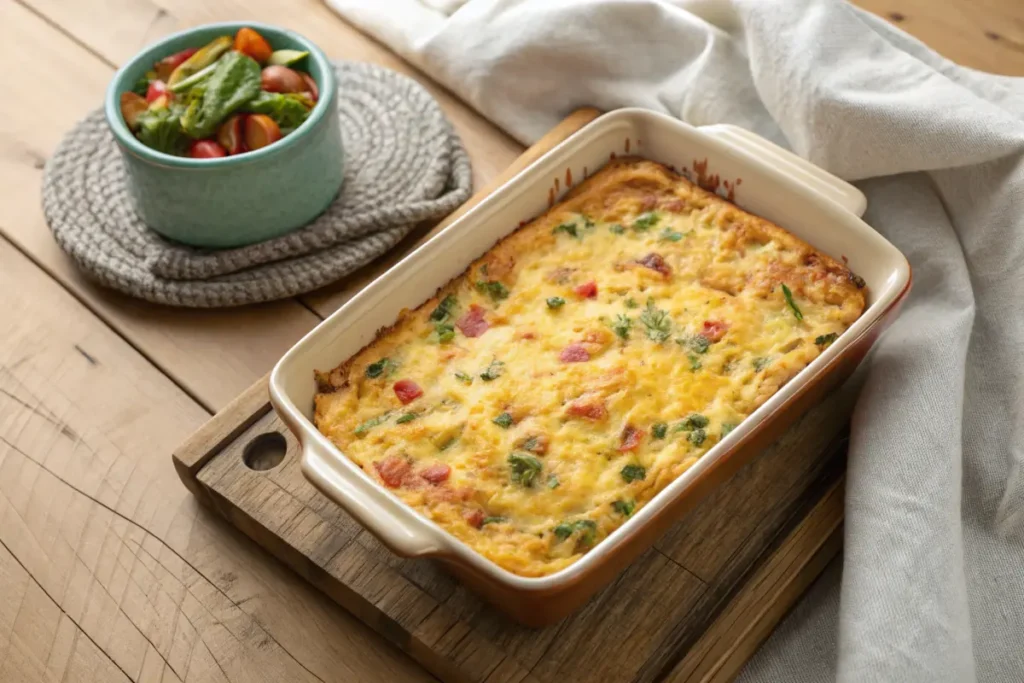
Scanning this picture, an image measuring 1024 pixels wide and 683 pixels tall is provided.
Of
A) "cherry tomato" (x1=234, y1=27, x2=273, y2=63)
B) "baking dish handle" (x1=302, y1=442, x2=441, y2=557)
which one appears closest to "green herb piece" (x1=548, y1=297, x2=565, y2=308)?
"baking dish handle" (x1=302, y1=442, x2=441, y2=557)

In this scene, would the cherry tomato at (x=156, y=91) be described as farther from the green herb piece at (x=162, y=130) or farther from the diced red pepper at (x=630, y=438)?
the diced red pepper at (x=630, y=438)

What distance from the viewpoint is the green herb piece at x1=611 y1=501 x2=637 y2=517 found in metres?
1.46

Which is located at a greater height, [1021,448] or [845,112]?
[845,112]

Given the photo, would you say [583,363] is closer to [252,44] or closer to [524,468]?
[524,468]

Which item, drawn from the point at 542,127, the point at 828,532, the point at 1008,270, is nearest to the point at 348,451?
the point at 828,532

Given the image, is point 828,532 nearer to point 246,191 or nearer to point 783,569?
point 783,569

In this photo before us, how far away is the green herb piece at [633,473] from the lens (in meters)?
1.50

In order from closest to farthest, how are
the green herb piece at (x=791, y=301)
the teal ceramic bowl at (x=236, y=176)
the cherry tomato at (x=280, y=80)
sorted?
the green herb piece at (x=791, y=301), the teal ceramic bowl at (x=236, y=176), the cherry tomato at (x=280, y=80)

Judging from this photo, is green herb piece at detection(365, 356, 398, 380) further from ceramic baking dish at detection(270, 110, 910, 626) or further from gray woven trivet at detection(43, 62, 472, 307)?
gray woven trivet at detection(43, 62, 472, 307)

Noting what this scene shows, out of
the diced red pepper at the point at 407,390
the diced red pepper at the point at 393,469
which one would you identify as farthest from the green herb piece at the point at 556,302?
the diced red pepper at the point at 393,469

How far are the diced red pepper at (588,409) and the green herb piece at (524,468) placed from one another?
0.09 m

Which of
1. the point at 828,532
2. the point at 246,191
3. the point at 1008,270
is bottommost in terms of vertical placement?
the point at 828,532

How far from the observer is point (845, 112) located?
6.28 ft

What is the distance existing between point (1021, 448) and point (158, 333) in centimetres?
131
